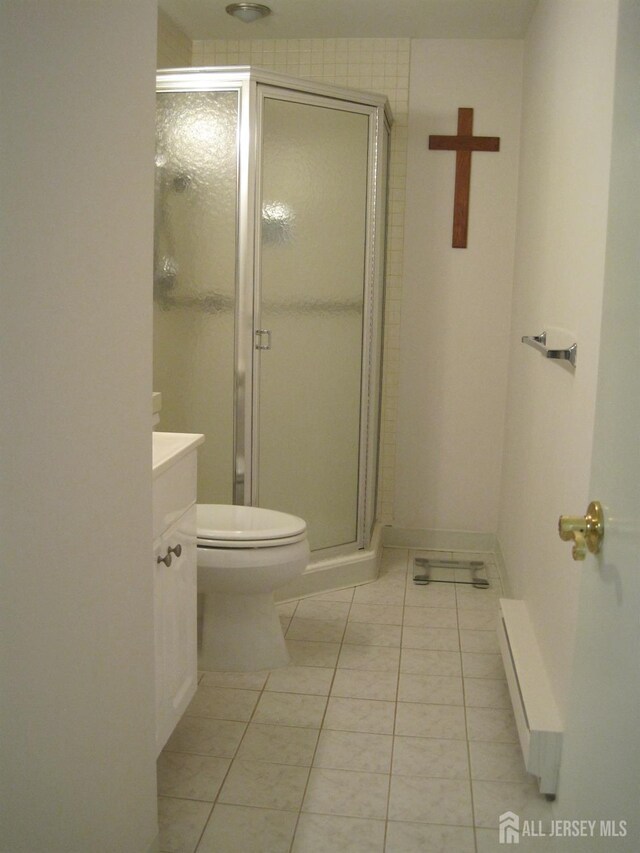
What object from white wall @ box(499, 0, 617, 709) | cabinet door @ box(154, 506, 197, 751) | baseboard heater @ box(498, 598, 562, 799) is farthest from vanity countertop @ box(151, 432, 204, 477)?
baseboard heater @ box(498, 598, 562, 799)

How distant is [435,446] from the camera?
13.8 feet

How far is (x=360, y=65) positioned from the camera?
13.1 feet

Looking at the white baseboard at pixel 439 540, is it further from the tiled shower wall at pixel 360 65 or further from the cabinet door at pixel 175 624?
the cabinet door at pixel 175 624

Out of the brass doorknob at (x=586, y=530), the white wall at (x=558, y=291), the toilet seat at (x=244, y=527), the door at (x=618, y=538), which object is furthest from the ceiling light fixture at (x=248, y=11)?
the brass doorknob at (x=586, y=530)

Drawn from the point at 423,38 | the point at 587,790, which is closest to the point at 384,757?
the point at 587,790

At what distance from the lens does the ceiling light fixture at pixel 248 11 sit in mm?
3562

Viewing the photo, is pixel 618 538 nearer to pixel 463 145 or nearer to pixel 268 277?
pixel 268 277

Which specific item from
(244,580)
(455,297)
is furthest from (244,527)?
(455,297)

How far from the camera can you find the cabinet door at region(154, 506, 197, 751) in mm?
2016

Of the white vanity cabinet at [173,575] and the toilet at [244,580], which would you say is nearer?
the white vanity cabinet at [173,575]

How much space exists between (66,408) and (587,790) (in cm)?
94

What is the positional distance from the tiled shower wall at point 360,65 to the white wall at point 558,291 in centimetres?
58

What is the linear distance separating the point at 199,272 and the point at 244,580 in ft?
3.84

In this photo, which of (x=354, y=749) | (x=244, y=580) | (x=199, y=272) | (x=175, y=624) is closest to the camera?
(x=175, y=624)
